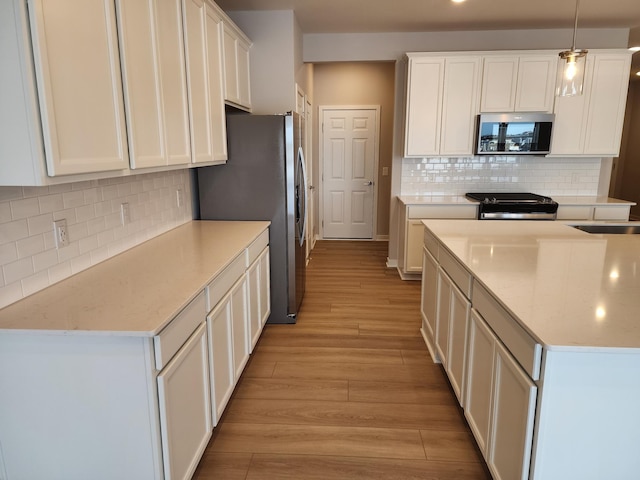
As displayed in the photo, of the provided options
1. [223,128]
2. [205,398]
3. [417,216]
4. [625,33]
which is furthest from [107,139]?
[625,33]

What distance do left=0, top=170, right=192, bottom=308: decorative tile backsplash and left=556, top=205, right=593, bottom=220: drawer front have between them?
391 centimetres

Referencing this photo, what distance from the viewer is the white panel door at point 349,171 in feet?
21.7

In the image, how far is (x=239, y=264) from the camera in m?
2.54

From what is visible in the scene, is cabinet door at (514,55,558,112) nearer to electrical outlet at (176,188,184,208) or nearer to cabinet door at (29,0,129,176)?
electrical outlet at (176,188,184,208)

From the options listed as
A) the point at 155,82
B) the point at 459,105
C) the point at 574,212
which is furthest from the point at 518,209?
the point at 155,82

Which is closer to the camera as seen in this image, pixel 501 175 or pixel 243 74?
pixel 243 74

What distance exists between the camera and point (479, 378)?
1.94 metres

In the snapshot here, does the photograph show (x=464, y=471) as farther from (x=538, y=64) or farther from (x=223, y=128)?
(x=538, y=64)

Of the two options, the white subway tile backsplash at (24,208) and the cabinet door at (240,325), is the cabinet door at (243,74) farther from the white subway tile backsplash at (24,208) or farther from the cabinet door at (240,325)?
the white subway tile backsplash at (24,208)

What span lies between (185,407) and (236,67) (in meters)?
2.79

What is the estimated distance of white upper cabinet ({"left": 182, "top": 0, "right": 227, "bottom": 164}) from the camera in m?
2.55

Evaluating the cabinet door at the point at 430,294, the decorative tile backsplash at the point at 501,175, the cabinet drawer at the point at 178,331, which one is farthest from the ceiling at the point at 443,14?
the cabinet drawer at the point at 178,331

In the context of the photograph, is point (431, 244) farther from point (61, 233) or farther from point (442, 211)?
point (61, 233)

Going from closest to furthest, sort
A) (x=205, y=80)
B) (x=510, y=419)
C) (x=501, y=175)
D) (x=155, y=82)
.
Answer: (x=510, y=419) < (x=155, y=82) < (x=205, y=80) < (x=501, y=175)
